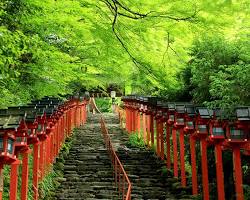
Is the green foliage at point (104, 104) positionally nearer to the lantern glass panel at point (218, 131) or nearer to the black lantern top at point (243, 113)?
the lantern glass panel at point (218, 131)

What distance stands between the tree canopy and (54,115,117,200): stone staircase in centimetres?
360

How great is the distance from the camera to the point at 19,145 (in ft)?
23.9

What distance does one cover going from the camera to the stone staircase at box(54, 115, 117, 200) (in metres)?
12.8

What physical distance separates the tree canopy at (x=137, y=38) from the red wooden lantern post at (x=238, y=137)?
186 cm

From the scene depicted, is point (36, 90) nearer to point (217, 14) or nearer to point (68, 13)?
point (68, 13)

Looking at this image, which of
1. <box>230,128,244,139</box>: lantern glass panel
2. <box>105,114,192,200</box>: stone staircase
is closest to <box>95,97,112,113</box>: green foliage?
<box>105,114,192,200</box>: stone staircase

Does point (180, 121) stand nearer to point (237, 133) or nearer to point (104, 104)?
point (237, 133)

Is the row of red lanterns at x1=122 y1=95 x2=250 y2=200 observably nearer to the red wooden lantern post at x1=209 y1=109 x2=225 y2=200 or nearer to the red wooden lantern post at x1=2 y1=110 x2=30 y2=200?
the red wooden lantern post at x1=209 y1=109 x2=225 y2=200

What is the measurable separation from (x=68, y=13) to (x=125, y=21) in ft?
4.76

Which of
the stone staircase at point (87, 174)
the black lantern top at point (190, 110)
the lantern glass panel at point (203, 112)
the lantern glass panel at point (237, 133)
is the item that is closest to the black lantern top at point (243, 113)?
the lantern glass panel at point (237, 133)

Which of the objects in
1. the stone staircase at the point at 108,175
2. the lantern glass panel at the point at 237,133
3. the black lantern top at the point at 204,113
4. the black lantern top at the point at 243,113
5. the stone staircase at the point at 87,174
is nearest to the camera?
the black lantern top at the point at 243,113

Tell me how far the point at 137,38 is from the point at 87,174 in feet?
25.7

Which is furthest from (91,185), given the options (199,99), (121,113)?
(121,113)

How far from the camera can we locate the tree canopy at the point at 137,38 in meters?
7.52
